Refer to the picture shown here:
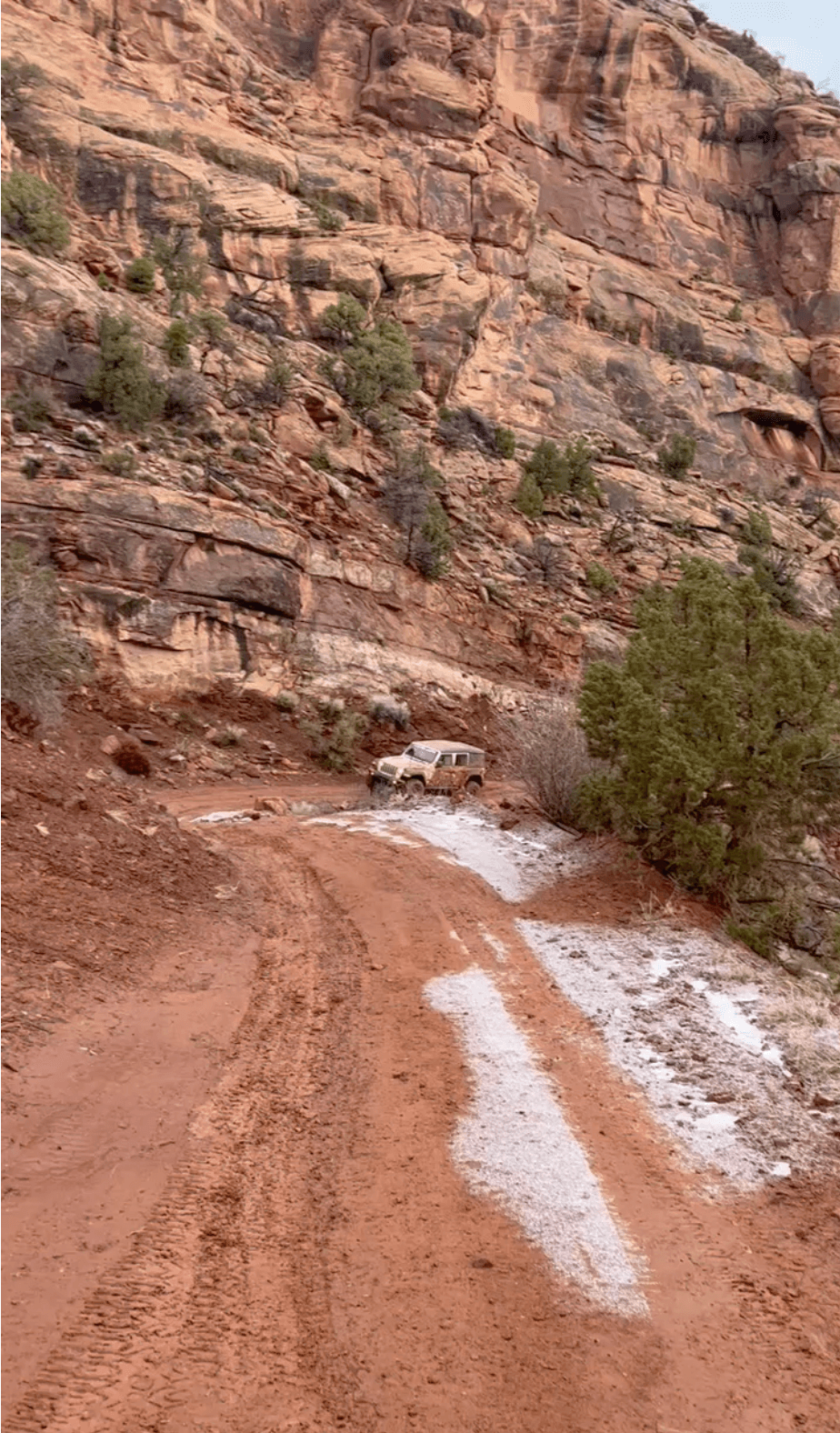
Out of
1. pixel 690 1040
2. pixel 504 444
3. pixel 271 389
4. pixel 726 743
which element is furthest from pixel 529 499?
pixel 690 1040

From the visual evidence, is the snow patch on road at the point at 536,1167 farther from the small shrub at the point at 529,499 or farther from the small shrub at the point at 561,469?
the small shrub at the point at 561,469

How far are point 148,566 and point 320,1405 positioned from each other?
2017 centimetres

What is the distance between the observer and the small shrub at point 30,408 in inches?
894

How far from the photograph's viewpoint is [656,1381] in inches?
146

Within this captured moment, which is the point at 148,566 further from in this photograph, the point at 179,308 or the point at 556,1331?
the point at 556,1331

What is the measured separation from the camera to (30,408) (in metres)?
22.9

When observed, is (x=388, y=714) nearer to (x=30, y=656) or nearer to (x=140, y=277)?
(x=30, y=656)

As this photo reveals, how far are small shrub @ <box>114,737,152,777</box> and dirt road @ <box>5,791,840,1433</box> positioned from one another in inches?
427

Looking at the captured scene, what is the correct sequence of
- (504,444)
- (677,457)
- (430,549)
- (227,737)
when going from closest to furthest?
1. (227,737)
2. (430,549)
3. (504,444)
4. (677,457)

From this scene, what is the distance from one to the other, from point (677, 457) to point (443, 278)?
12207mm

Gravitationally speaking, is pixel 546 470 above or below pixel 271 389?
below

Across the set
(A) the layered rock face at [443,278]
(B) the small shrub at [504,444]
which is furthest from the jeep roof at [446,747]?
(B) the small shrub at [504,444]

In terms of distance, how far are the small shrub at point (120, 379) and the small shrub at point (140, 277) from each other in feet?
18.1

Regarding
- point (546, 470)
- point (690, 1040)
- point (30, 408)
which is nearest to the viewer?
point (690, 1040)
